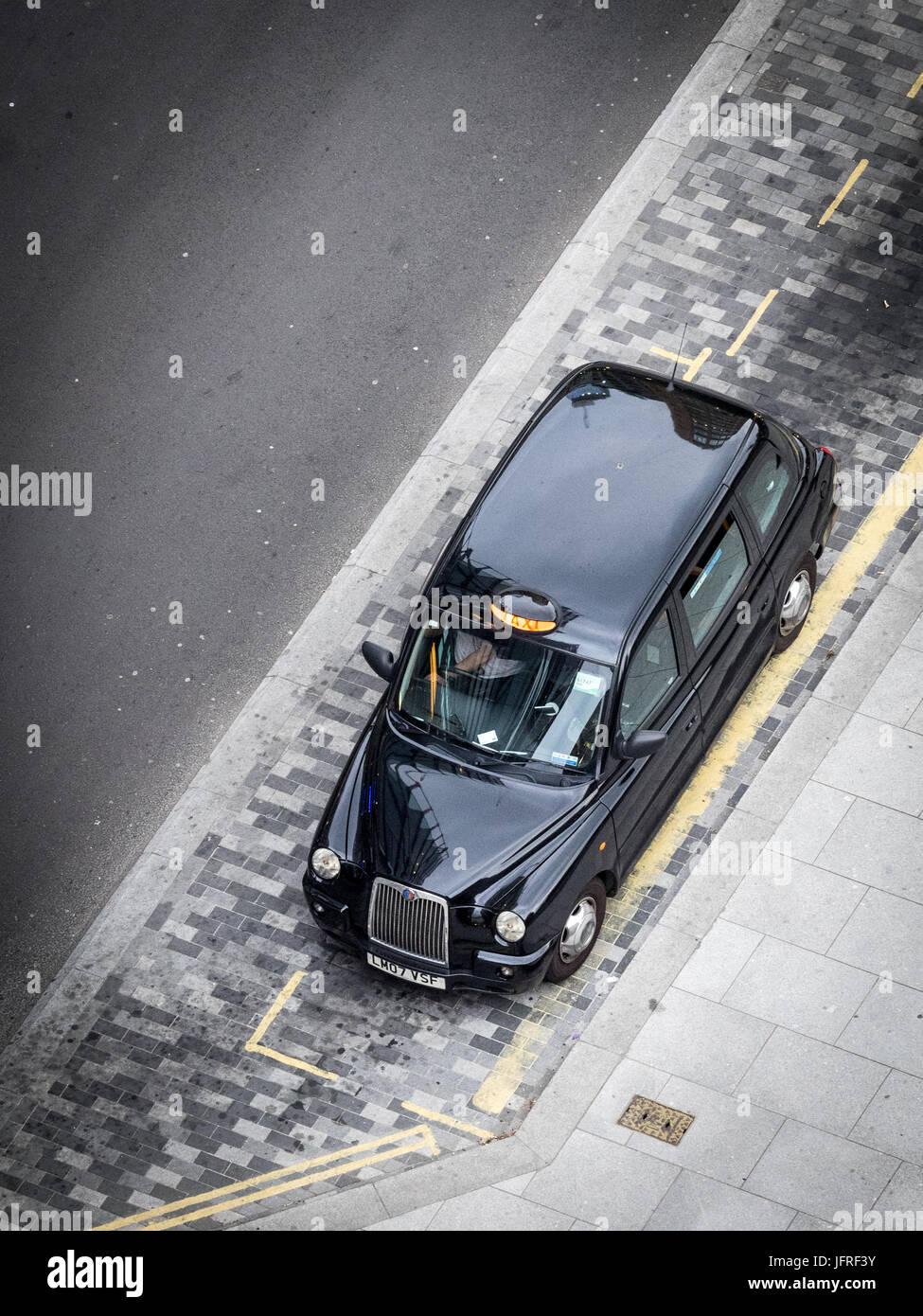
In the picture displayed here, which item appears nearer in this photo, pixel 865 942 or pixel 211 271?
pixel 865 942

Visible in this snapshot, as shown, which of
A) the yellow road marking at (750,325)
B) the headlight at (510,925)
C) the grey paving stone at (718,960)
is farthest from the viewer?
the yellow road marking at (750,325)

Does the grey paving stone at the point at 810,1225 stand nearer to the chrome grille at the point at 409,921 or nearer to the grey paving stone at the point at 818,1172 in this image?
the grey paving stone at the point at 818,1172

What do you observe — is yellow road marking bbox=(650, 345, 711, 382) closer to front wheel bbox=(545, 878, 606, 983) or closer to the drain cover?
front wheel bbox=(545, 878, 606, 983)

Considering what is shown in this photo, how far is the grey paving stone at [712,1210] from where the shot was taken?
416 inches

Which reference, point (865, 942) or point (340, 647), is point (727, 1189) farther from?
point (340, 647)

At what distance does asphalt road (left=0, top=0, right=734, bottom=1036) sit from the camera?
13.1 metres

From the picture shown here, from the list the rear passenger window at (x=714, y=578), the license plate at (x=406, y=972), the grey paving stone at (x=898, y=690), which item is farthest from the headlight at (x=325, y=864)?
the grey paving stone at (x=898, y=690)

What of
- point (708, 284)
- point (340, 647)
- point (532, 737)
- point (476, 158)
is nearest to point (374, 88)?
point (476, 158)

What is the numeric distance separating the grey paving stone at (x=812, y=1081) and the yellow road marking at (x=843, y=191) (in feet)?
24.9

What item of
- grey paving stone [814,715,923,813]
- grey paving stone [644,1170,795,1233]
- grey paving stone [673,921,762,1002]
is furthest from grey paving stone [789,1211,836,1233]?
grey paving stone [814,715,923,813]

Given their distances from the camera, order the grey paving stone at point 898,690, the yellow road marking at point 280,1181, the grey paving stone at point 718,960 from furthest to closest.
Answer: the grey paving stone at point 898,690 → the grey paving stone at point 718,960 → the yellow road marking at point 280,1181

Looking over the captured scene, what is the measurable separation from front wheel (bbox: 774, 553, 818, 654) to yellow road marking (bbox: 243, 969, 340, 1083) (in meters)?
4.05

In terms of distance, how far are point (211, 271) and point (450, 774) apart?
6.06 meters

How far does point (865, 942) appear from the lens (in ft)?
38.5
